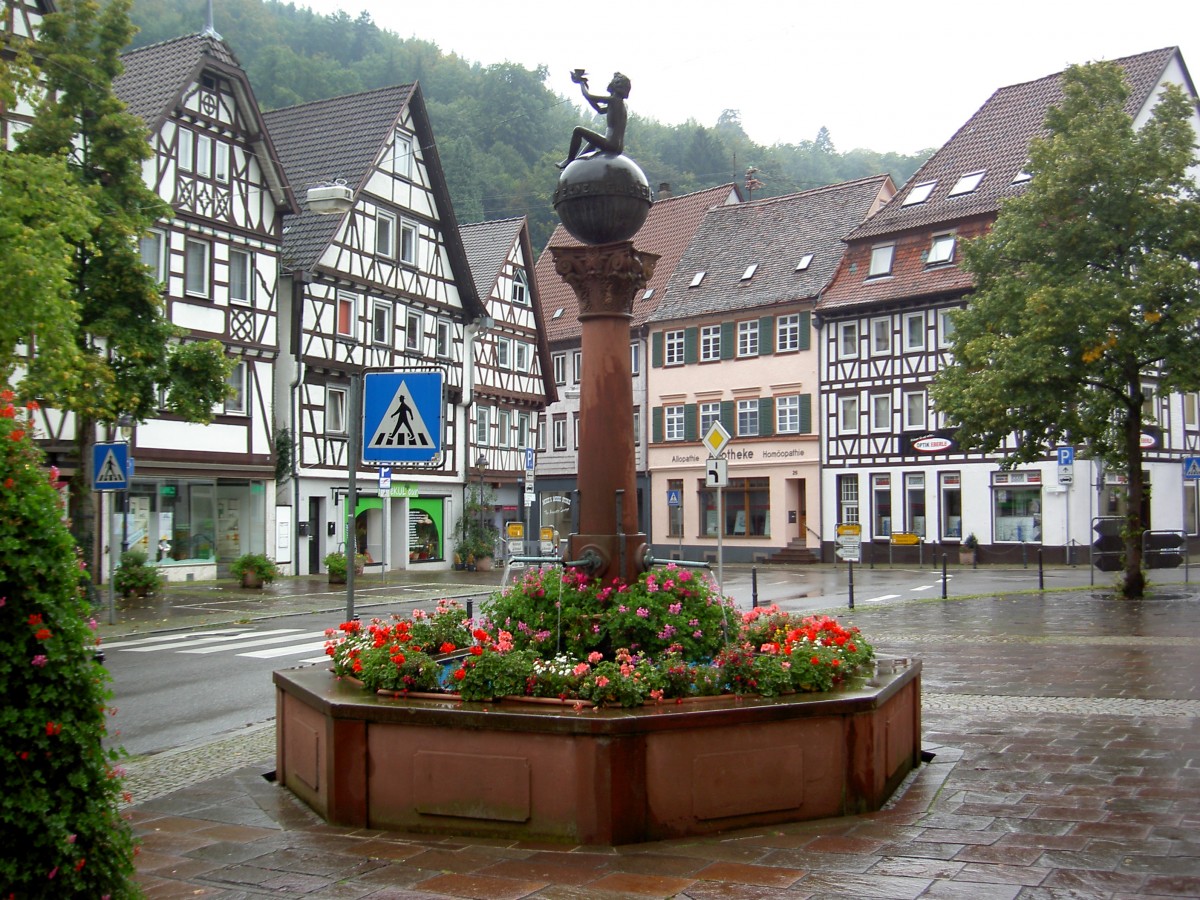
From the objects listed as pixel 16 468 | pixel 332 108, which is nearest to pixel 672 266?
pixel 332 108

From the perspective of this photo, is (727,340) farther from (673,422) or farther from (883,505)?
(883,505)

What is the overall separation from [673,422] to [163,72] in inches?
1084

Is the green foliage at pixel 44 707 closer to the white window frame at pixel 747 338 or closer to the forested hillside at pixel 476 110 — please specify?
the white window frame at pixel 747 338

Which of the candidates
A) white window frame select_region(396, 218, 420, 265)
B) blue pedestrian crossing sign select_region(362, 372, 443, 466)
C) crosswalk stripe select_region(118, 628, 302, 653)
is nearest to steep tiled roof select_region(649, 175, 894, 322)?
white window frame select_region(396, 218, 420, 265)

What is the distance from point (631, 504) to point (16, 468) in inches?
190

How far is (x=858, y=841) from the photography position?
6297 millimetres

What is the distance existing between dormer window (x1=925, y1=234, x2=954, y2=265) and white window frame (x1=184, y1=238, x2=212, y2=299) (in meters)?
25.4

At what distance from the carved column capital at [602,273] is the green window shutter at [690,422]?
43136 mm

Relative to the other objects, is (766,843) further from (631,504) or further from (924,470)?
(924,470)

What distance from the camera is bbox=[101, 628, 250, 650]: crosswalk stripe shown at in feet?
58.9

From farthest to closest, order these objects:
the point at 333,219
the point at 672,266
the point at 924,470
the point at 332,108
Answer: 1. the point at 672,266
2. the point at 924,470
3. the point at 332,108
4. the point at 333,219

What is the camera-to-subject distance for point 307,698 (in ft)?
23.8

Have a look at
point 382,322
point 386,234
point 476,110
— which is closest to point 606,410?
point 382,322

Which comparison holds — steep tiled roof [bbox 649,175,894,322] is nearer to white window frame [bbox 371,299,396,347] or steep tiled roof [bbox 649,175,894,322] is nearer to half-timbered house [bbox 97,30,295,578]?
white window frame [bbox 371,299,396,347]
